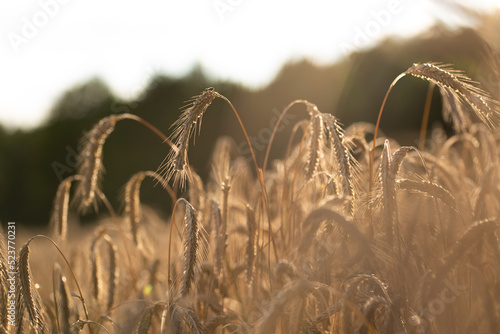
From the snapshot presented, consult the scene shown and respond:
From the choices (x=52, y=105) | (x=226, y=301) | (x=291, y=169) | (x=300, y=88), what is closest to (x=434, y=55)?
(x=300, y=88)

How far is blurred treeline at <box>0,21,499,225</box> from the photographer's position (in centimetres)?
939

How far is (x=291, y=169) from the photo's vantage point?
115 inches

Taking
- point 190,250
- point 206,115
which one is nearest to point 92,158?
point 190,250

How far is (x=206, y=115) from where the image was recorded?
45.2 ft

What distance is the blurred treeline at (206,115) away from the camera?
30.8 feet

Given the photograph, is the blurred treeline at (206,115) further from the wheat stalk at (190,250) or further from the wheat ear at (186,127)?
the wheat stalk at (190,250)

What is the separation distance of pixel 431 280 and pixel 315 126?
2.60ft

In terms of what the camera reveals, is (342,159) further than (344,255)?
No

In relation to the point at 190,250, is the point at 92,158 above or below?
above

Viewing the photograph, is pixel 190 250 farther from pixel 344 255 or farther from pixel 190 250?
pixel 344 255

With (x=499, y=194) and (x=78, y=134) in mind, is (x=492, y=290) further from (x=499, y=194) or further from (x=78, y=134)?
(x=78, y=134)

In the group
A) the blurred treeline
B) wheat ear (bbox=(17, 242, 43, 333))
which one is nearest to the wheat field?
wheat ear (bbox=(17, 242, 43, 333))

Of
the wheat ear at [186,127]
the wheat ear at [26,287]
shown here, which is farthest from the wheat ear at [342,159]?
Answer: the wheat ear at [26,287]

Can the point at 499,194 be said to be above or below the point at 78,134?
below
